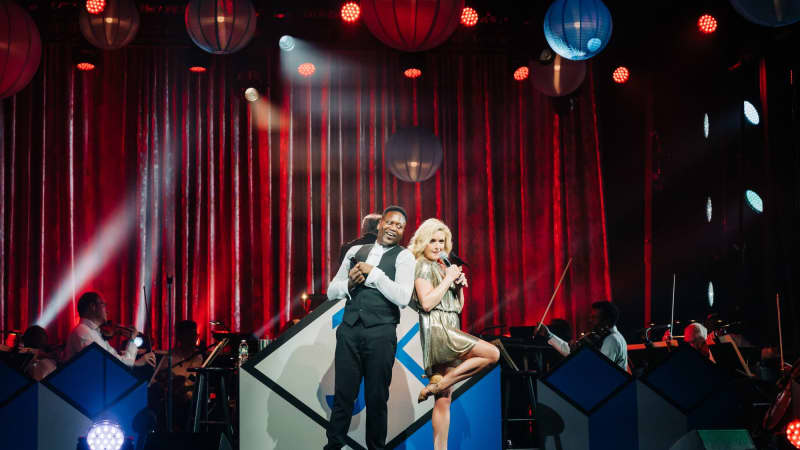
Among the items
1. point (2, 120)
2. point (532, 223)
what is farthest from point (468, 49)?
point (2, 120)

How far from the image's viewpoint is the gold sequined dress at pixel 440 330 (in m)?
4.04

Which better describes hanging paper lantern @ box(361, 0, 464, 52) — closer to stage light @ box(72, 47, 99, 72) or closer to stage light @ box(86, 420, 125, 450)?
stage light @ box(86, 420, 125, 450)

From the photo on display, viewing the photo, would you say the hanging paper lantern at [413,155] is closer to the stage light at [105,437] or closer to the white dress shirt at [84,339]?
the white dress shirt at [84,339]

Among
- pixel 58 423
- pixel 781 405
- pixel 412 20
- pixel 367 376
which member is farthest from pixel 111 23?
pixel 781 405

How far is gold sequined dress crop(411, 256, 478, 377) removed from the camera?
4.04m

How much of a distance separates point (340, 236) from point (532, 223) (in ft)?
8.12

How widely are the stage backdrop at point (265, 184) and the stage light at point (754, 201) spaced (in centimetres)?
197

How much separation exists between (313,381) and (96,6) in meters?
3.73

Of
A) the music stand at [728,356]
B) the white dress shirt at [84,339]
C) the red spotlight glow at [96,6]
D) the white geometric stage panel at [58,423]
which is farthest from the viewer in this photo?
the red spotlight glow at [96,6]

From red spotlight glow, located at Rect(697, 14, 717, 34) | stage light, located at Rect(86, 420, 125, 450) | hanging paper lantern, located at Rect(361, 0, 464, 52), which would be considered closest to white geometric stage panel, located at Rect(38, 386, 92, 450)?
stage light, located at Rect(86, 420, 125, 450)

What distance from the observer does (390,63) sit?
10.1 m

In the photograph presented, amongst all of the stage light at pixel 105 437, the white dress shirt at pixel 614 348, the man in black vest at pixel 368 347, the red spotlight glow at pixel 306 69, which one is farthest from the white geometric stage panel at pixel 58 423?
the red spotlight glow at pixel 306 69

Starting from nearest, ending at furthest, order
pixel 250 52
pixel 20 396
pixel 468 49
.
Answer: pixel 20 396
pixel 250 52
pixel 468 49

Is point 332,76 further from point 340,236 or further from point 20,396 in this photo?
point 20,396
